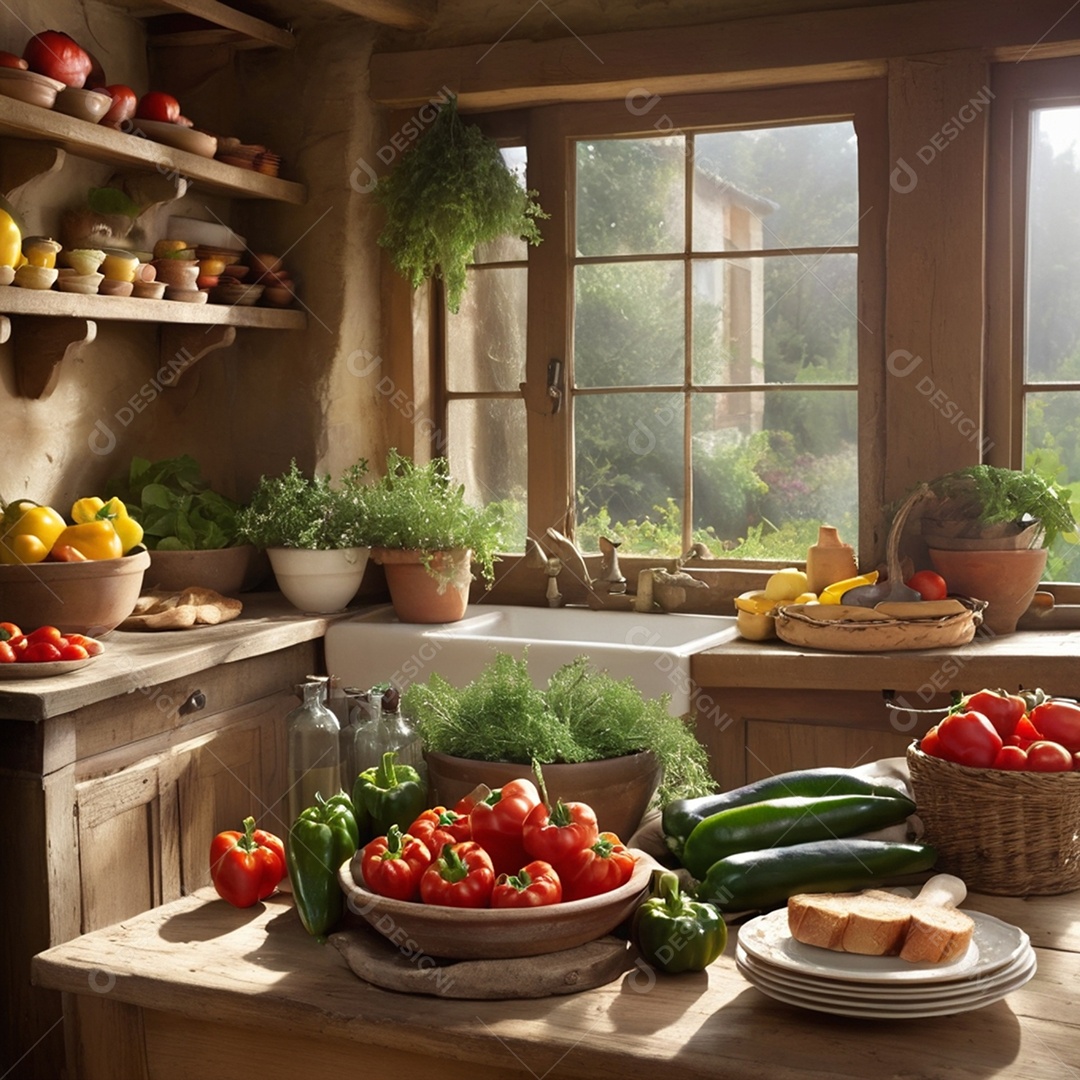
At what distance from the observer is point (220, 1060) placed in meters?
1.43

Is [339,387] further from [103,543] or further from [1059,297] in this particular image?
[1059,297]

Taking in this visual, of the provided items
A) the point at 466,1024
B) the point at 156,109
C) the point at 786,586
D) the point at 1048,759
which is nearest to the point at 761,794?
the point at 1048,759

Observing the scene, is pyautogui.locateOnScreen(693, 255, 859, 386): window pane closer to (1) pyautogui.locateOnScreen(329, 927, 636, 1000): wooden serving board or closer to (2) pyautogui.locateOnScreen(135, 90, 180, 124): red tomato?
(2) pyautogui.locateOnScreen(135, 90, 180, 124): red tomato

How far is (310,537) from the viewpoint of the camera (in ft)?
11.4

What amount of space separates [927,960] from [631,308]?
108 inches

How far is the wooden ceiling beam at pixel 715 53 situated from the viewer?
10.8 ft

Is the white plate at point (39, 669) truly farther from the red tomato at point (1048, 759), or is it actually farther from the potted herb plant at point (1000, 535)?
the potted herb plant at point (1000, 535)

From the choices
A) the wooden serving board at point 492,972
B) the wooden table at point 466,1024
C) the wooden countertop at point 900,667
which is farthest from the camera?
the wooden countertop at point 900,667

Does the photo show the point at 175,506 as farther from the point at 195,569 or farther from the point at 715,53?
the point at 715,53

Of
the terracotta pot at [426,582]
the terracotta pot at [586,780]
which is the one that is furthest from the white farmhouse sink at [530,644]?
the terracotta pot at [586,780]

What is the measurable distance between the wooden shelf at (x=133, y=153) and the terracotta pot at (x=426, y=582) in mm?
1064

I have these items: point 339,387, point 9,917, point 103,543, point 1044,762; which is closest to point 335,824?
point 1044,762

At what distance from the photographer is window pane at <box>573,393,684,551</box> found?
3828 mm

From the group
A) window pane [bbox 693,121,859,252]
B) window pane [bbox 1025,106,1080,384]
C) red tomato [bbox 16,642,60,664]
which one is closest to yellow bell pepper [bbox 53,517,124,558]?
red tomato [bbox 16,642,60,664]
